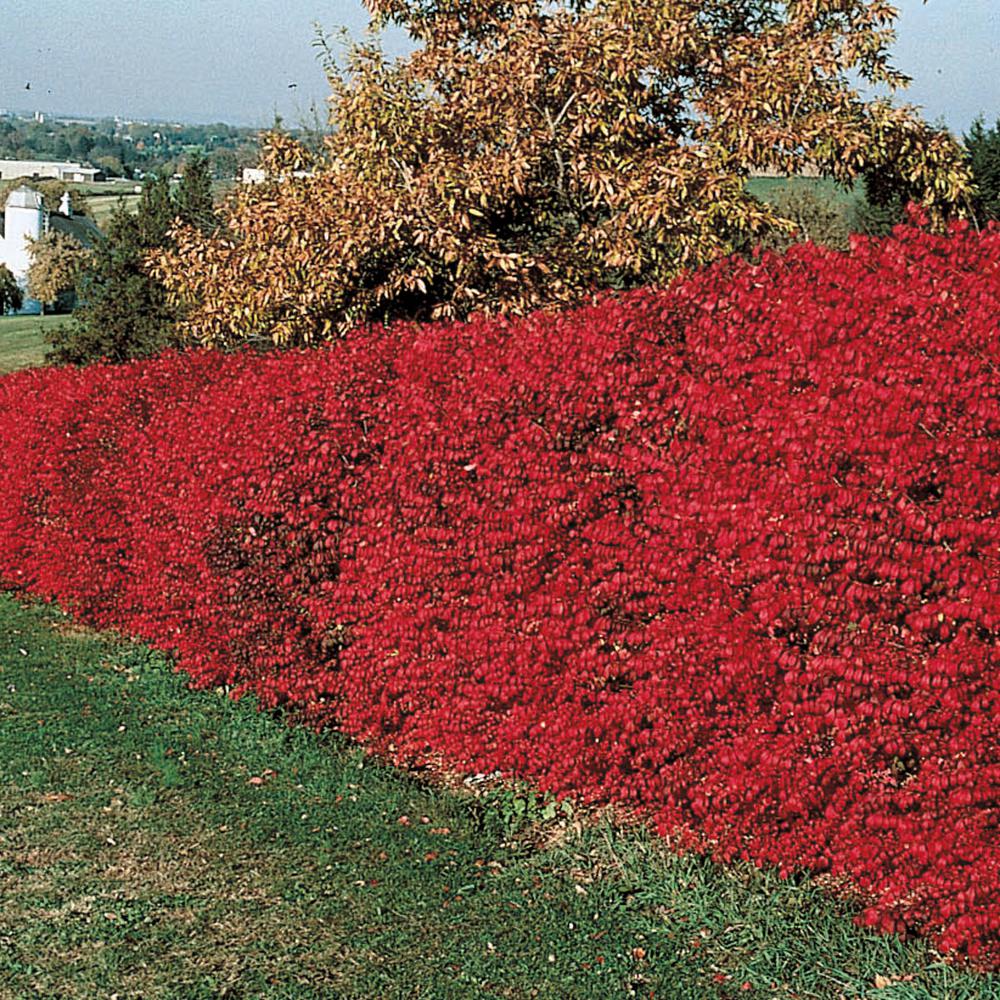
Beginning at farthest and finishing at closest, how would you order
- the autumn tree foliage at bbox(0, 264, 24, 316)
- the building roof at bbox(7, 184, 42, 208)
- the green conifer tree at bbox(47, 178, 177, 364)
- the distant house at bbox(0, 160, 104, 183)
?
1. the distant house at bbox(0, 160, 104, 183)
2. the building roof at bbox(7, 184, 42, 208)
3. the autumn tree foliage at bbox(0, 264, 24, 316)
4. the green conifer tree at bbox(47, 178, 177, 364)

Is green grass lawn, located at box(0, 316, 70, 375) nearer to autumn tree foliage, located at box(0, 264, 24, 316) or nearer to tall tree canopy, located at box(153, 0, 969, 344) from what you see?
autumn tree foliage, located at box(0, 264, 24, 316)

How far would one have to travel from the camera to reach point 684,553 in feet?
15.8

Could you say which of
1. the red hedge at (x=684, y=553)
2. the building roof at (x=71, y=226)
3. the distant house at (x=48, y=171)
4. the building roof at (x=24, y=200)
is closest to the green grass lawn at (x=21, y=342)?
the building roof at (x=71, y=226)

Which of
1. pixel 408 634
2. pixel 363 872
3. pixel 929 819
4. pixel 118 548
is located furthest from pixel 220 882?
pixel 118 548

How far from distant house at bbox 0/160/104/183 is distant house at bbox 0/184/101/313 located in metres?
26.0

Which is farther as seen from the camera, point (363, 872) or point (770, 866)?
point (363, 872)

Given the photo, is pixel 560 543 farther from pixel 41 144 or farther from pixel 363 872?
pixel 41 144

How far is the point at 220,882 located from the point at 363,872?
1.79 ft

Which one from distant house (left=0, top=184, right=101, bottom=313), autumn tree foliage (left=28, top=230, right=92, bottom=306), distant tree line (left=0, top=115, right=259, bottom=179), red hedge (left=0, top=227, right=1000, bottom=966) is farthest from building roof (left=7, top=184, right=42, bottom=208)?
red hedge (left=0, top=227, right=1000, bottom=966)

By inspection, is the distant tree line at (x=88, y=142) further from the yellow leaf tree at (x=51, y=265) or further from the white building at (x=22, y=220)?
the yellow leaf tree at (x=51, y=265)

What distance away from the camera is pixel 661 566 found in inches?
192

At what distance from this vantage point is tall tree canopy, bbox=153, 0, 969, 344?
30.5 ft

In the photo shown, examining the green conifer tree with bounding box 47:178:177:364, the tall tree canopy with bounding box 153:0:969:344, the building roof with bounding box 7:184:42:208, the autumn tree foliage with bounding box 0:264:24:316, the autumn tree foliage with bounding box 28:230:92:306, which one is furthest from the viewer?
the building roof with bounding box 7:184:42:208

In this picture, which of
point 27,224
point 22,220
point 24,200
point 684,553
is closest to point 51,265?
point 22,220
